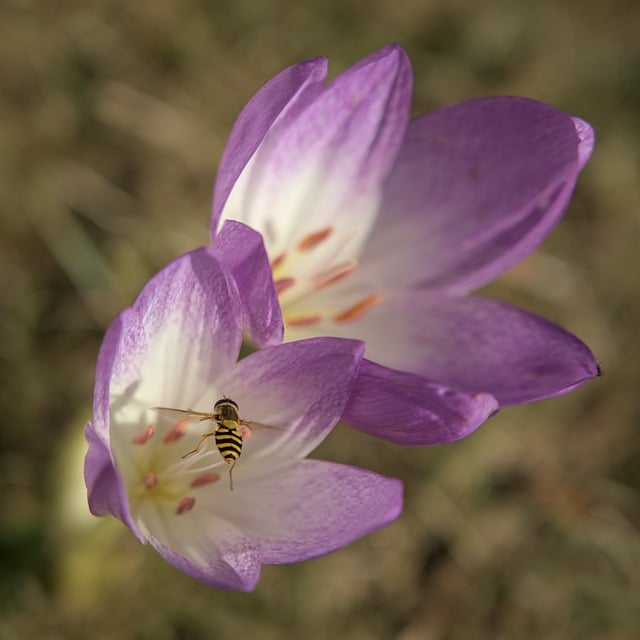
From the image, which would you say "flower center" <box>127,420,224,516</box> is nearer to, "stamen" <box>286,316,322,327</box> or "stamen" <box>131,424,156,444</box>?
"stamen" <box>131,424,156,444</box>

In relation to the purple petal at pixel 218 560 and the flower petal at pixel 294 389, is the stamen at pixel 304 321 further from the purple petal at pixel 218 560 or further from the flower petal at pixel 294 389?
the purple petal at pixel 218 560

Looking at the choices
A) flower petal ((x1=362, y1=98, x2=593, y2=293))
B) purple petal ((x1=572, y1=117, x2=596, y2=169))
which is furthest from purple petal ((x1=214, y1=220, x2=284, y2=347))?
purple petal ((x1=572, y1=117, x2=596, y2=169))

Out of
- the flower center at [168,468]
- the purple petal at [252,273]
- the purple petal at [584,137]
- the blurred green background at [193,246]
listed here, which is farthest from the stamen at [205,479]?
the purple petal at [584,137]

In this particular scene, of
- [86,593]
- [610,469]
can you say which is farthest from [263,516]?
[610,469]

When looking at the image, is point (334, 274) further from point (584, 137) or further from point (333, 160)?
point (584, 137)

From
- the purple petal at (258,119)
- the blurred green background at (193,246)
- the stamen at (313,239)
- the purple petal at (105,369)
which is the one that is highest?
the purple petal at (258,119)
